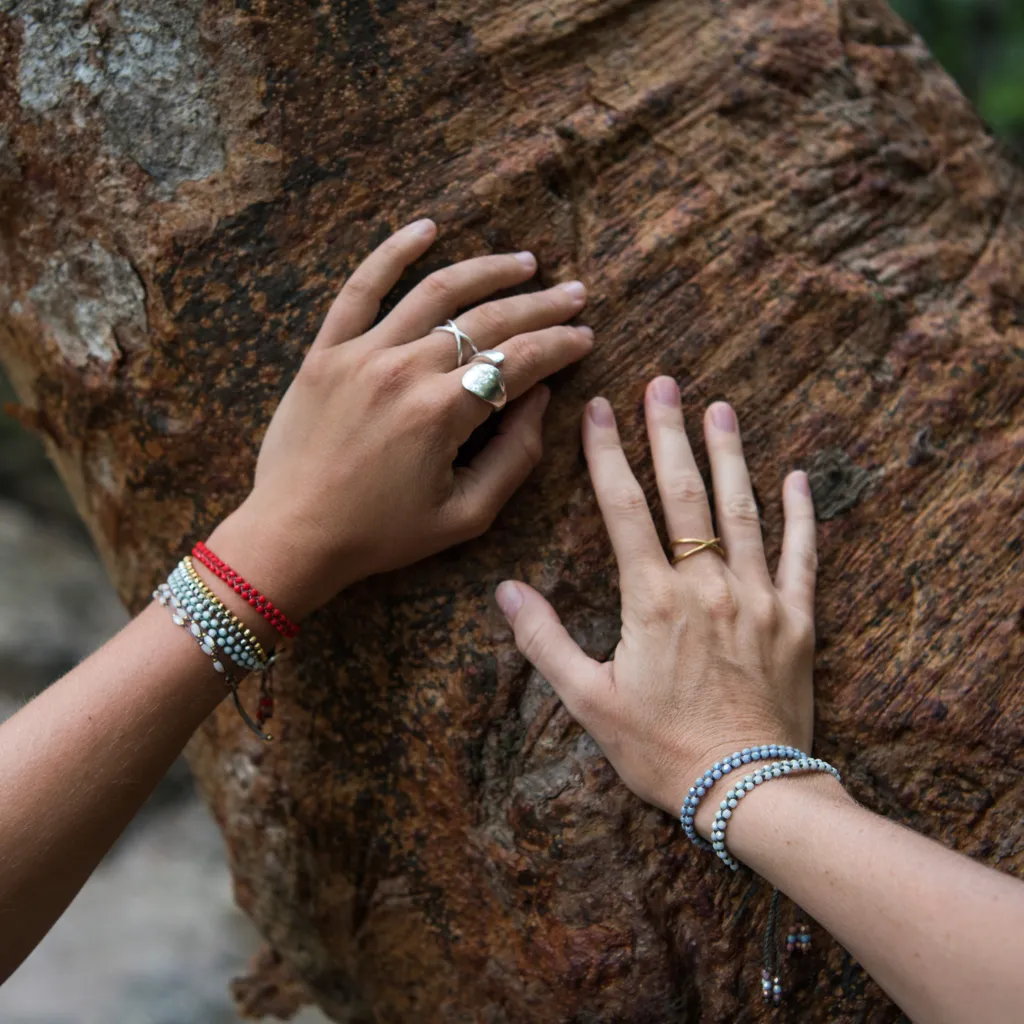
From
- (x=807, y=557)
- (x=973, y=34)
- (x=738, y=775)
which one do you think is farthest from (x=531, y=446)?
(x=973, y=34)

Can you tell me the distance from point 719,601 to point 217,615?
27.8 inches

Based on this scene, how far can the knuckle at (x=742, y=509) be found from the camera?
4.80ft

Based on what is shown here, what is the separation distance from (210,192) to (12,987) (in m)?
3.27

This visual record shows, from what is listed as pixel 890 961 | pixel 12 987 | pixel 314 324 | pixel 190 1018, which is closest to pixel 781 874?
pixel 890 961

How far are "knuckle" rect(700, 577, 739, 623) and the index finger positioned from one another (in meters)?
0.07

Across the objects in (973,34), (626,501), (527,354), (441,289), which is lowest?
(973,34)

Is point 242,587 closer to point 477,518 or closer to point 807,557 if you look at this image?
point 477,518

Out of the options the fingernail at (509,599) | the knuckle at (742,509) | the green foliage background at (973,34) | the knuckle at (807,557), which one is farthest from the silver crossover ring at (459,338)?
the green foliage background at (973,34)

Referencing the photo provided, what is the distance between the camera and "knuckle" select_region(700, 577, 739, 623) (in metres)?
1.31

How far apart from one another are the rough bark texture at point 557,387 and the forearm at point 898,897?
0.32 metres

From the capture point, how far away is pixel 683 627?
1.30m

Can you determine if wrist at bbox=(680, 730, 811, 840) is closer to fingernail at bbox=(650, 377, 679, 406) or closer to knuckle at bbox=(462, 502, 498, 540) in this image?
knuckle at bbox=(462, 502, 498, 540)

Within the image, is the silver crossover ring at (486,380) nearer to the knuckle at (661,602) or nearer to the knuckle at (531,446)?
the knuckle at (531,446)

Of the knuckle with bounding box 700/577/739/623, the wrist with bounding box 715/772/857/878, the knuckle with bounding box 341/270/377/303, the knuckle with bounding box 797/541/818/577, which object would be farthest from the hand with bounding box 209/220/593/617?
the wrist with bounding box 715/772/857/878
